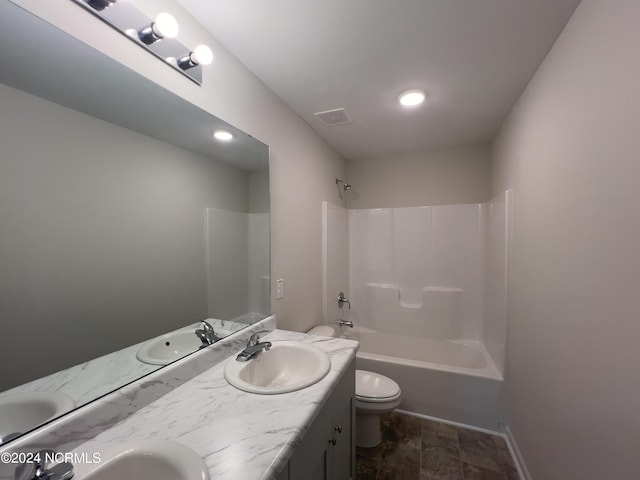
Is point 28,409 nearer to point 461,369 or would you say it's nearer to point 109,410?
point 109,410

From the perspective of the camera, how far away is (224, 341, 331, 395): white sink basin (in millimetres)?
1157

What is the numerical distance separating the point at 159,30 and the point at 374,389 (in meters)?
2.22

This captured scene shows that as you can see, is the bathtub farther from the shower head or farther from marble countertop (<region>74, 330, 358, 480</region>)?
the shower head

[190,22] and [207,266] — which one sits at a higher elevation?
[190,22]

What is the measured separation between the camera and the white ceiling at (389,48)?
1104 mm

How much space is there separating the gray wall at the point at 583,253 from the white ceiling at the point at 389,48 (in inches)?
7.1

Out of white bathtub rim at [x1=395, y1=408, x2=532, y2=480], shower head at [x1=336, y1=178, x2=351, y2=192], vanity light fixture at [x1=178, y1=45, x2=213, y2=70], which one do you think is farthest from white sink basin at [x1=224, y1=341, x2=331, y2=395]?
shower head at [x1=336, y1=178, x2=351, y2=192]

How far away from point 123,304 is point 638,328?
162 cm

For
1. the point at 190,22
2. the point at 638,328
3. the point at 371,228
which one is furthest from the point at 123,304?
the point at 371,228

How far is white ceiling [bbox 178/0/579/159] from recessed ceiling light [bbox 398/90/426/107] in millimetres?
45

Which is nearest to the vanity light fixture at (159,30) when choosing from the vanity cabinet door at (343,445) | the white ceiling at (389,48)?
the white ceiling at (389,48)

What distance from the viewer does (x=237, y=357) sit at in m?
1.21

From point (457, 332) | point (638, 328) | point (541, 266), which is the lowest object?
point (457, 332)

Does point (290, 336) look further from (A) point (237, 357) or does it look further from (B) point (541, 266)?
(B) point (541, 266)
